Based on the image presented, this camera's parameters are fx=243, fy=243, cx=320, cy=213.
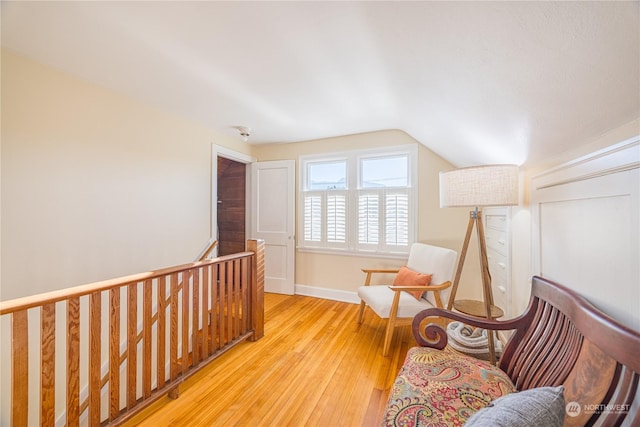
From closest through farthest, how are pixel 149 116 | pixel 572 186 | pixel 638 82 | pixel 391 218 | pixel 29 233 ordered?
pixel 638 82 → pixel 572 186 → pixel 29 233 → pixel 149 116 → pixel 391 218

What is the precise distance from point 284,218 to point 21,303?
2849mm

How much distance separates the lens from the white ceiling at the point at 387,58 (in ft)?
2.74

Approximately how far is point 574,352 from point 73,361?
7.32 feet

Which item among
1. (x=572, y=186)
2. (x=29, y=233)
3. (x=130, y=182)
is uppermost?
(x=130, y=182)

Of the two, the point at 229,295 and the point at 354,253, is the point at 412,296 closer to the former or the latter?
the point at 354,253

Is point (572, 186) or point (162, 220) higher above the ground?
point (572, 186)

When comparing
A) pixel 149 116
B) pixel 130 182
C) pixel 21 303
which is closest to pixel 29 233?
pixel 130 182

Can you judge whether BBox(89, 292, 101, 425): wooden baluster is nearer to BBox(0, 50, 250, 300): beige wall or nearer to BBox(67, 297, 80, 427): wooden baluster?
BBox(67, 297, 80, 427): wooden baluster

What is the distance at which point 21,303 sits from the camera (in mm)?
1002

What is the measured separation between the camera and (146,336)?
152 centimetres

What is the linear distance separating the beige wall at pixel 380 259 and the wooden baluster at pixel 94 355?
2.58 metres

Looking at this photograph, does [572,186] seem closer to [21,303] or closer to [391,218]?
[391,218]

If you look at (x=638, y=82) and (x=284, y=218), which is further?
(x=284, y=218)

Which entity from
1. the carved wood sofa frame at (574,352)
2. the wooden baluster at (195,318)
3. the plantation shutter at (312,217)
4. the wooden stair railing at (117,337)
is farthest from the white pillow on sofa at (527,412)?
the plantation shutter at (312,217)
